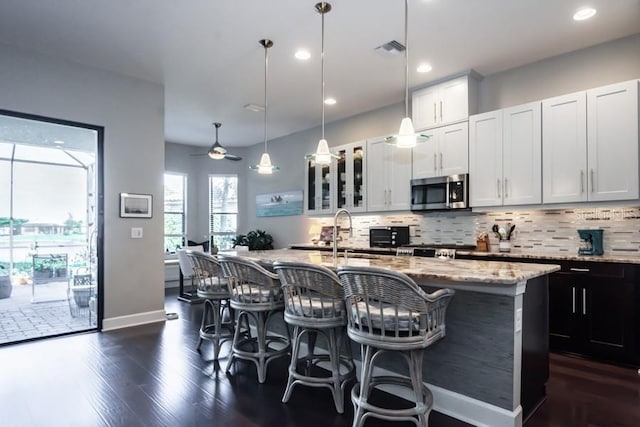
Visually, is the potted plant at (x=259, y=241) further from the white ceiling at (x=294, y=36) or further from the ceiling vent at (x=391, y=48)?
the ceiling vent at (x=391, y=48)

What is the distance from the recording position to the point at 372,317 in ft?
6.40

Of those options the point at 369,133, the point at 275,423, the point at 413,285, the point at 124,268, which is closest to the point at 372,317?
the point at 413,285

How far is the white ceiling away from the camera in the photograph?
3.05m

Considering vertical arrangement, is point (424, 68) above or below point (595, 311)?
above

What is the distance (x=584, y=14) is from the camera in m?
3.13

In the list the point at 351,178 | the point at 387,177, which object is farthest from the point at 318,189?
the point at 387,177

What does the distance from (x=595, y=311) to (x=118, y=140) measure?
16.8ft

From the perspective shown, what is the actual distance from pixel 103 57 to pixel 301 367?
145 inches

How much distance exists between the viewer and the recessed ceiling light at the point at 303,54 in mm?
3828

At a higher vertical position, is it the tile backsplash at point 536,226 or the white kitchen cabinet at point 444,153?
the white kitchen cabinet at point 444,153

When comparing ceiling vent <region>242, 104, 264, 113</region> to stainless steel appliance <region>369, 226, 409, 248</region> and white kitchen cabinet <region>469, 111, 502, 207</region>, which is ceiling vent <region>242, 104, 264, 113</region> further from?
white kitchen cabinet <region>469, 111, 502, 207</region>

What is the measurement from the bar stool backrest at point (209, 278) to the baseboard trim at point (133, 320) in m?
1.72

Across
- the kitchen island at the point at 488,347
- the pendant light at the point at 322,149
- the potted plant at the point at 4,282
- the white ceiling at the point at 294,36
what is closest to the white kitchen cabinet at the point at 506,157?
the white ceiling at the point at 294,36

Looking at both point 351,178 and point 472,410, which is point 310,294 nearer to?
point 472,410
